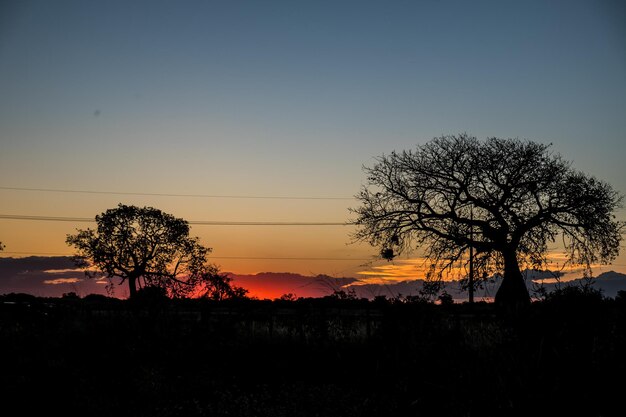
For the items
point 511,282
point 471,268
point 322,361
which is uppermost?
point 471,268

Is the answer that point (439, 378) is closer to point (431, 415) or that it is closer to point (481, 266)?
point (431, 415)

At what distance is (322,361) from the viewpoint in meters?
13.5

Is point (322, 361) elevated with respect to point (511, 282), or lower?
lower

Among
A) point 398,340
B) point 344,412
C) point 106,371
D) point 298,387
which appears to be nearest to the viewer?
point 344,412

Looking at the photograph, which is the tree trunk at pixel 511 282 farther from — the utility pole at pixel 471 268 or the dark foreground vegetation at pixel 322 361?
the dark foreground vegetation at pixel 322 361

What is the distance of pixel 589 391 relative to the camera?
26.2 ft

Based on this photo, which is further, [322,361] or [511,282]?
[511,282]

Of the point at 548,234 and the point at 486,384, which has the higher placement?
the point at 548,234

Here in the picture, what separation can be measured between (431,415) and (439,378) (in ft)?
5.73

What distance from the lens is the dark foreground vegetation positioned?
8.70 metres

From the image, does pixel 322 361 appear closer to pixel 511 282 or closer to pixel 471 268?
pixel 511 282

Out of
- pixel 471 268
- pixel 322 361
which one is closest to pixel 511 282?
pixel 471 268

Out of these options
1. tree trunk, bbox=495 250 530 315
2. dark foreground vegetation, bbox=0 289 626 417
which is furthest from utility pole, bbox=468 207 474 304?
dark foreground vegetation, bbox=0 289 626 417

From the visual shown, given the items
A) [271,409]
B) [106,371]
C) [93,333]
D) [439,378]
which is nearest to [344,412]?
[271,409]
